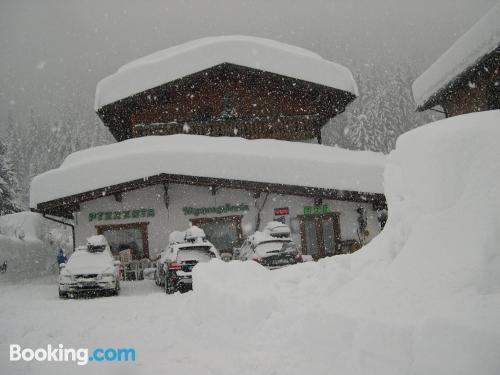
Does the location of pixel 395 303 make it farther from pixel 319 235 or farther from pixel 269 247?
pixel 319 235

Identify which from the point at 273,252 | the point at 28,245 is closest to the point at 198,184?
the point at 273,252

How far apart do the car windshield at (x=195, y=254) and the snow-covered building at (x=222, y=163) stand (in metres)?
4.40

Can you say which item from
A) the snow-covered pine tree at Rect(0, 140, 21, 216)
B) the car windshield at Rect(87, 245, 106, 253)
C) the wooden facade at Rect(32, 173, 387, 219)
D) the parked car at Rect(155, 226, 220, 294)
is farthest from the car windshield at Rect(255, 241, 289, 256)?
the snow-covered pine tree at Rect(0, 140, 21, 216)

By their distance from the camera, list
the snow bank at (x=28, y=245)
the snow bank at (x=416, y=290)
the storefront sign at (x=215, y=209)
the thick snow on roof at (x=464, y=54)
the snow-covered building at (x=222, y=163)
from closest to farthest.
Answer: the snow bank at (x=416, y=290) → the thick snow on roof at (x=464, y=54) → the snow-covered building at (x=222, y=163) → the storefront sign at (x=215, y=209) → the snow bank at (x=28, y=245)

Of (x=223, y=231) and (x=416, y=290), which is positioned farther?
(x=223, y=231)

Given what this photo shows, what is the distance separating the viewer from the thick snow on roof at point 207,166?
16.1 m

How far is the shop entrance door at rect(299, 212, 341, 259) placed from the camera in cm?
1803

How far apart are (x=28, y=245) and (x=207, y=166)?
16.5 m

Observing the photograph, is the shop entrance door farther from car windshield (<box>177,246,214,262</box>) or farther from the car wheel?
the car wheel

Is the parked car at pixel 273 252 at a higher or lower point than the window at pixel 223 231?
lower

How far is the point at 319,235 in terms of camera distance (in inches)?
713

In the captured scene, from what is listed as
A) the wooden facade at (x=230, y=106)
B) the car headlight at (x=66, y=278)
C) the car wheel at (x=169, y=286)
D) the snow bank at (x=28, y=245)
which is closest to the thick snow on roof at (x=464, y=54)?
the wooden facade at (x=230, y=106)

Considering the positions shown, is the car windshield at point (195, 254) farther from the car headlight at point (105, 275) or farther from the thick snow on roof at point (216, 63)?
the thick snow on roof at point (216, 63)

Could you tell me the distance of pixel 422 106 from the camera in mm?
15195
